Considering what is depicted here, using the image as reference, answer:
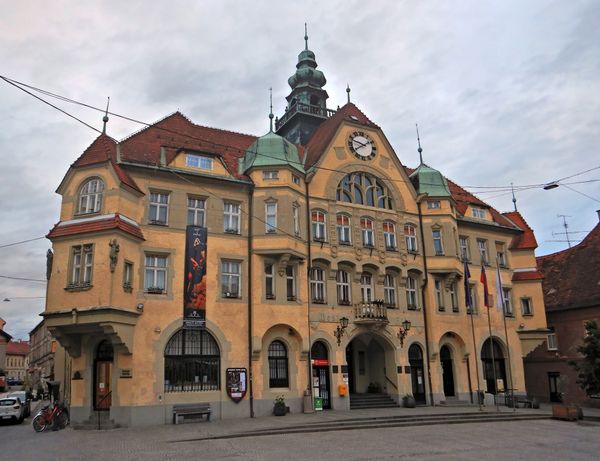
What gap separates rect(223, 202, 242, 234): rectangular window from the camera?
1057 inches

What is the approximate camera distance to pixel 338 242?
2948 cm

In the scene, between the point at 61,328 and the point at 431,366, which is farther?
the point at 431,366

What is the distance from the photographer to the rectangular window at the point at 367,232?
30.6 meters

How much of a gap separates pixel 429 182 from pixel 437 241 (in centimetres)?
372

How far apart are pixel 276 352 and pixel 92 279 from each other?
9495 mm

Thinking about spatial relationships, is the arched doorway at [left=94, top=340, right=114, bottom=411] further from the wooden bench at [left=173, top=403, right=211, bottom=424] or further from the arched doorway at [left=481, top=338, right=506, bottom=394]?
the arched doorway at [left=481, top=338, right=506, bottom=394]

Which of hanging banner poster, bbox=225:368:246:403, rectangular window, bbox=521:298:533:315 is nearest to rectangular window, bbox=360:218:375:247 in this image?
hanging banner poster, bbox=225:368:246:403

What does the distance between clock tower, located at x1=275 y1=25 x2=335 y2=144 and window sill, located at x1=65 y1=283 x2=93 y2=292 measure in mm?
18082

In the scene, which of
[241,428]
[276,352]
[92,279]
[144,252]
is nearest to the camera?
[241,428]

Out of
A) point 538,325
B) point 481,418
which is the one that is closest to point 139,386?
point 481,418

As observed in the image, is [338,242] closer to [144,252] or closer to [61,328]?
[144,252]

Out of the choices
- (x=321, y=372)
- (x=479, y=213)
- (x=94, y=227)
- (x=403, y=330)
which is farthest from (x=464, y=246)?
(x=94, y=227)

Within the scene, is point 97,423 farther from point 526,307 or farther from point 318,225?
point 526,307

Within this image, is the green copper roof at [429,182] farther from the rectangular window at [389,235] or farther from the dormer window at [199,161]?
the dormer window at [199,161]
